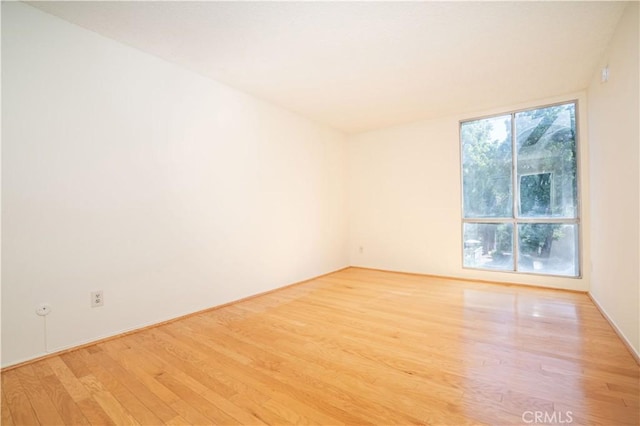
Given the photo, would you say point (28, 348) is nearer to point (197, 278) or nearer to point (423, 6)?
point (197, 278)

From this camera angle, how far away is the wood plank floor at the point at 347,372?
1.49 meters

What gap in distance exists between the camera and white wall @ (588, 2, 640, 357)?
200 cm

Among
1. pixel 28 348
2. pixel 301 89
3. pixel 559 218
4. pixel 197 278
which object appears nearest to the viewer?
pixel 28 348

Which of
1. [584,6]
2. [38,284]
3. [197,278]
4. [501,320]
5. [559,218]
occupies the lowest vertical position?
[501,320]

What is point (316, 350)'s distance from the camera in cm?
218

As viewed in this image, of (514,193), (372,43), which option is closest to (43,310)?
(372,43)

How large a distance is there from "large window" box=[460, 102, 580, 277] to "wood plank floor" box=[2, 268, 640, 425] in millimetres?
1044

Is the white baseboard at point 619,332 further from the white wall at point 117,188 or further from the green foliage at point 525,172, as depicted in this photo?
the white wall at point 117,188

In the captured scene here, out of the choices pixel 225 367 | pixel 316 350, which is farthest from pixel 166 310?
pixel 316 350

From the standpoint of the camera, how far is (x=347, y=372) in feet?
6.11

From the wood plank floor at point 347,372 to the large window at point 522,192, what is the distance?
1044 millimetres

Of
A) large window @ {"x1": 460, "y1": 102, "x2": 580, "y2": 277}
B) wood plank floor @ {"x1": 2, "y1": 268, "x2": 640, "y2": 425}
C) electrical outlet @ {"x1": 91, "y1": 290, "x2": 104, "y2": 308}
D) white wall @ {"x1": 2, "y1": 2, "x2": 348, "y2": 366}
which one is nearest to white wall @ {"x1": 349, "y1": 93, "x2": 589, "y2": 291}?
large window @ {"x1": 460, "y1": 102, "x2": 580, "y2": 277}

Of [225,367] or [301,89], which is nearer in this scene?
[225,367]

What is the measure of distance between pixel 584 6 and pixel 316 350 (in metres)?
3.15
